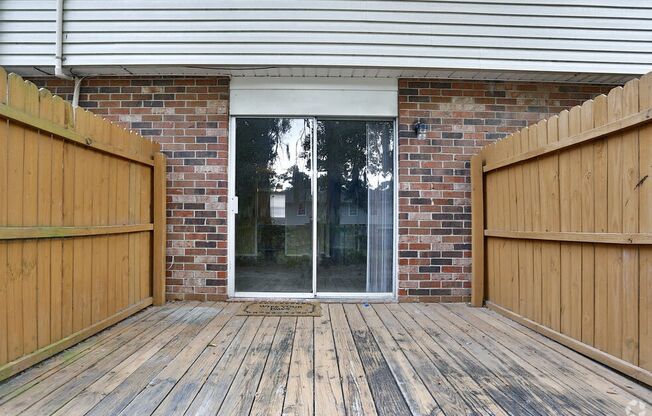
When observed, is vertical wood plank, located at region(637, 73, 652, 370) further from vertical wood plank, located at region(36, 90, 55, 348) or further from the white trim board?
vertical wood plank, located at region(36, 90, 55, 348)

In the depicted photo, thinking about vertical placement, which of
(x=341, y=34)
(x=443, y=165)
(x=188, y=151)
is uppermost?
(x=341, y=34)

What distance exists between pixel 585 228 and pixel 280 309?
2.41m

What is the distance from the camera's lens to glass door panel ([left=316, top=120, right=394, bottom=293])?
141 inches

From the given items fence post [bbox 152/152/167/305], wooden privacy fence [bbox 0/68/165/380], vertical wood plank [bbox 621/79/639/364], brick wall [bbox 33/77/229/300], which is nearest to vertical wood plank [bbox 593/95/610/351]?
vertical wood plank [bbox 621/79/639/364]

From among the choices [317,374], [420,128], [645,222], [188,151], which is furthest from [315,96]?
[645,222]

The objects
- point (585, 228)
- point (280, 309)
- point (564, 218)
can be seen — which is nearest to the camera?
point (585, 228)

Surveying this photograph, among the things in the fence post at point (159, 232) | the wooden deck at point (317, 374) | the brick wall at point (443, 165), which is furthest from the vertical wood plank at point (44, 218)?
the brick wall at point (443, 165)

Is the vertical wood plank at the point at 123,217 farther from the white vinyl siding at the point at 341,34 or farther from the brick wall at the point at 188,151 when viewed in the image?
the white vinyl siding at the point at 341,34

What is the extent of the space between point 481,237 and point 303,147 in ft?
6.64

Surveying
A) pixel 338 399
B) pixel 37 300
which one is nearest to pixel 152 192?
pixel 37 300

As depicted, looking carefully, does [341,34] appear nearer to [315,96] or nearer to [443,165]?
[315,96]

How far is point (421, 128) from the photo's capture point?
139 inches

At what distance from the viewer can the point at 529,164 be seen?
2701 millimetres

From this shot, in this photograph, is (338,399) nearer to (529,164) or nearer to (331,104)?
(529,164)
